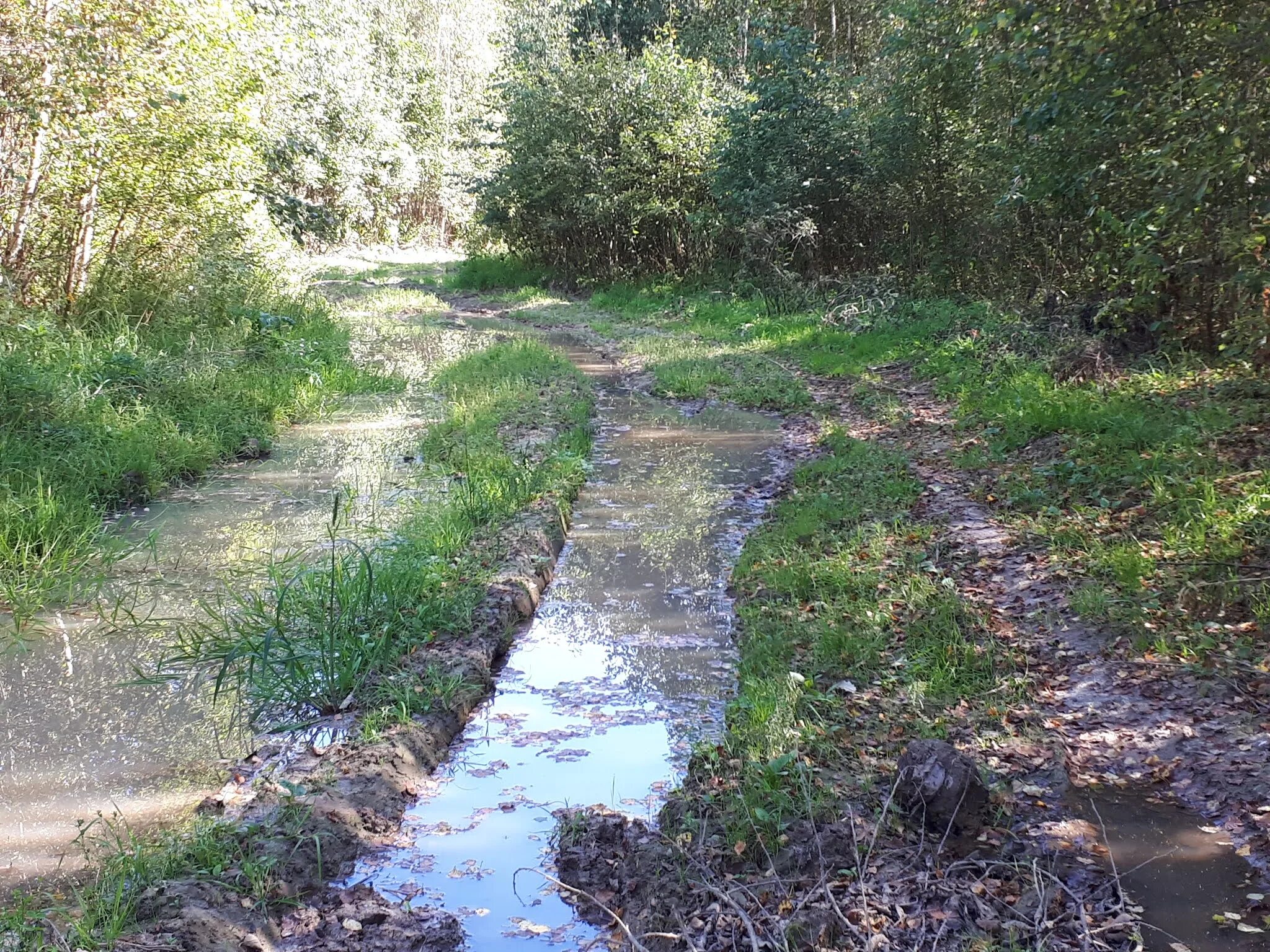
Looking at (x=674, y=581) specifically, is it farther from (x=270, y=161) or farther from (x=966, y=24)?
(x=270, y=161)

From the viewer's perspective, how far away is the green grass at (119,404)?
19.5 ft

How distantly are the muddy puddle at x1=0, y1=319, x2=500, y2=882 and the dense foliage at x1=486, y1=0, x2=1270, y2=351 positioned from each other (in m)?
5.74

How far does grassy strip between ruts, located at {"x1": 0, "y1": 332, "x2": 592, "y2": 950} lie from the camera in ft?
10.3

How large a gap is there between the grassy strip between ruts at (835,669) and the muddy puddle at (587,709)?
0.93 ft

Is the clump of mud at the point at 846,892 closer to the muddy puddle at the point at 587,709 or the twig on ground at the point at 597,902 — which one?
the twig on ground at the point at 597,902

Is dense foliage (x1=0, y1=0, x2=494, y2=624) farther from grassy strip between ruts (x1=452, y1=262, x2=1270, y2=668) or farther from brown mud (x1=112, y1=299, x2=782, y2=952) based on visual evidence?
grassy strip between ruts (x1=452, y1=262, x2=1270, y2=668)

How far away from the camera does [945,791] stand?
342 cm

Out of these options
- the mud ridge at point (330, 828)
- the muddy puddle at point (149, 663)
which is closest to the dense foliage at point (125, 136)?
the muddy puddle at point (149, 663)

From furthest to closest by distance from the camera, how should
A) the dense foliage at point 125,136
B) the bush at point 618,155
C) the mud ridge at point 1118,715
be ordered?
the bush at point 618,155
the dense foliage at point 125,136
the mud ridge at point 1118,715

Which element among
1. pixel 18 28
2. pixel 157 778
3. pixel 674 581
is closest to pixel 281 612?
pixel 157 778

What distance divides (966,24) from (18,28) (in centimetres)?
823

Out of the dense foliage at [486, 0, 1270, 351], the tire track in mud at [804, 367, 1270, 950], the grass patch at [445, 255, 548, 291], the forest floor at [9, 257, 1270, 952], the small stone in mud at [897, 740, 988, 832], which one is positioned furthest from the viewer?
the grass patch at [445, 255, 548, 291]

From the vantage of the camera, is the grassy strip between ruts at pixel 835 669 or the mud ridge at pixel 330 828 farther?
the grassy strip between ruts at pixel 835 669

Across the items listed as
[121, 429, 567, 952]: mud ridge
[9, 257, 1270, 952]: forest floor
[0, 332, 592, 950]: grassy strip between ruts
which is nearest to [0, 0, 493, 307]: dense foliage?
[0, 332, 592, 950]: grassy strip between ruts
